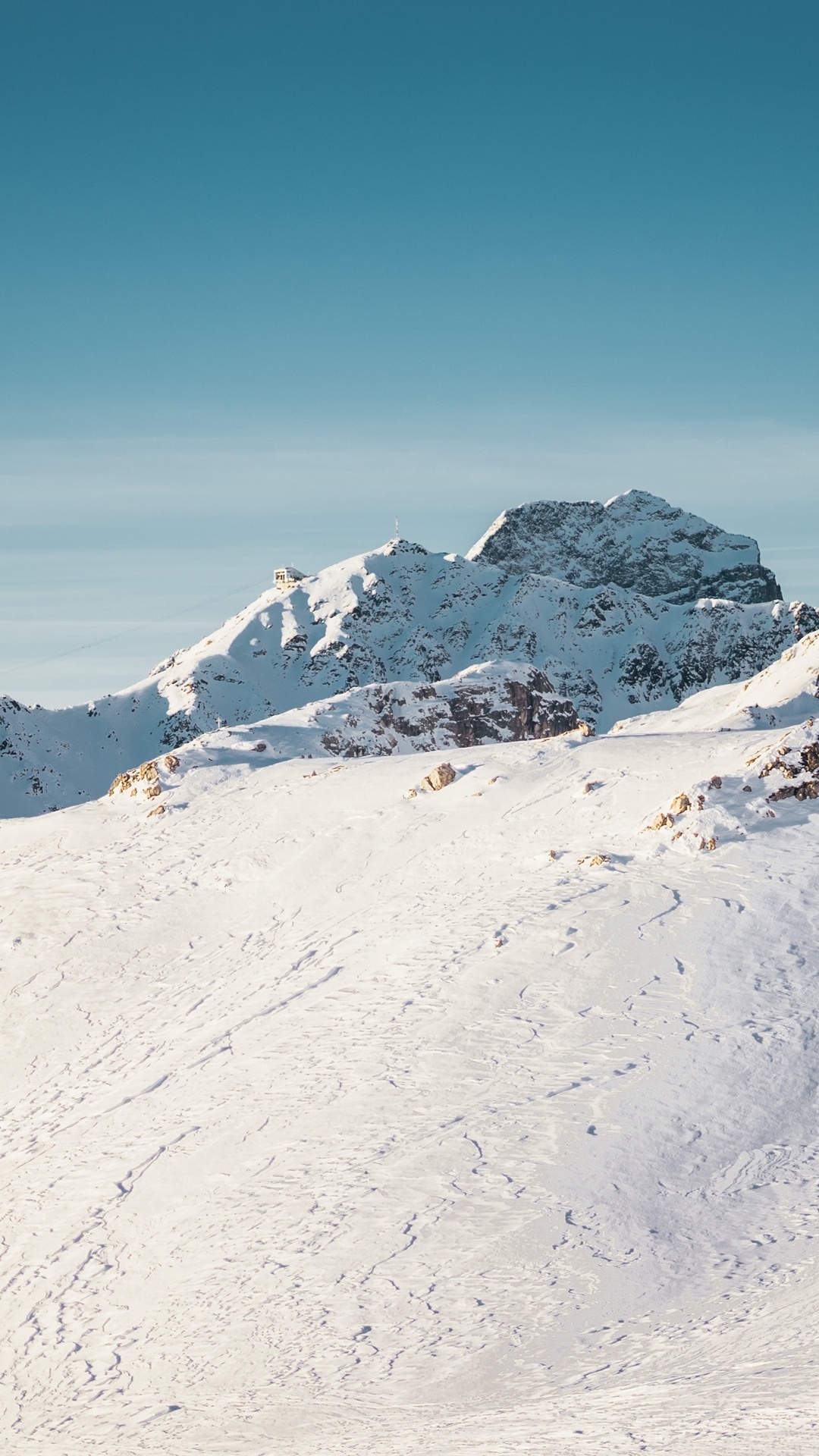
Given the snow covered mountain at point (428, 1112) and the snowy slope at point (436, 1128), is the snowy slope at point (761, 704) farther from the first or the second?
the snowy slope at point (436, 1128)

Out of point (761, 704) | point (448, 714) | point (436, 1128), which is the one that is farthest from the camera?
point (448, 714)

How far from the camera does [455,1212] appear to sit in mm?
17375

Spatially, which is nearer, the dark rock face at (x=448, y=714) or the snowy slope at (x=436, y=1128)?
the snowy slope at (x=436, y=1128)

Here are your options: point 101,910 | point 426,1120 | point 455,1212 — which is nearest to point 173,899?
point 101,910

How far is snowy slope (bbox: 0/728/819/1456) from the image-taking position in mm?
Answer: 14445

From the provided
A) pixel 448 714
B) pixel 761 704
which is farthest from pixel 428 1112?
pixel 448 714

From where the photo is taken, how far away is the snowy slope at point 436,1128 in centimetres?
1445

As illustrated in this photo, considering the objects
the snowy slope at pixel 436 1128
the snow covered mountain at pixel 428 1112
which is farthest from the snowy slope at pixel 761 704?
the snowy slope at pixel 436 1128

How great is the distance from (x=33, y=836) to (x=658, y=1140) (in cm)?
2365

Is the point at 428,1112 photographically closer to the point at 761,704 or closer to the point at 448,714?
the point at 761,704

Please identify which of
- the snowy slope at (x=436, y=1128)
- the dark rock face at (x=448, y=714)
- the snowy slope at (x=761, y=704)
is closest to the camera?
the snowy slope at (x=436, y=1128)

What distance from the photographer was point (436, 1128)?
63.1 feet

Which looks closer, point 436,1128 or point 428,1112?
point 436,1128

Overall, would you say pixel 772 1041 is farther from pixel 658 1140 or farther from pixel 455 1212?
pixel 455 1212
